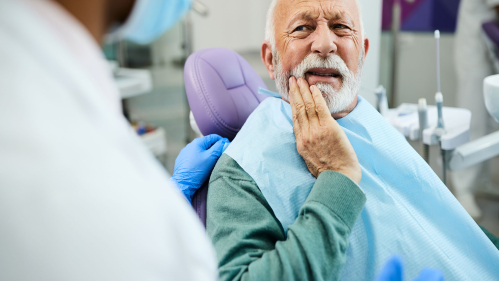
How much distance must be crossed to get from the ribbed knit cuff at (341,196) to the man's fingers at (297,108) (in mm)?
203

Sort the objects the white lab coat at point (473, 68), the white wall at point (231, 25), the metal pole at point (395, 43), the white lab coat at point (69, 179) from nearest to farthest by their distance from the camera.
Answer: the white lab coat at point (69, 179), the white lab coat at point (473, 68), the metal pole at point (395, 43), the white wall at point (231, 25)

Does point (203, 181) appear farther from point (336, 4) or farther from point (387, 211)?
→ point (336, 4)

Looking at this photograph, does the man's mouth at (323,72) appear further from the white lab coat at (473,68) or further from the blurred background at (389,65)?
the blurred background at (389,65)

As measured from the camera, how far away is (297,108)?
1.00 meters

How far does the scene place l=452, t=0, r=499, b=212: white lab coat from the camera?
2.54m

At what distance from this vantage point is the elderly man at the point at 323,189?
759mm

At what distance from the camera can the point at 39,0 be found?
1.15 ft

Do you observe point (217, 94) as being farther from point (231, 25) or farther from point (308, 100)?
point (231, 25)

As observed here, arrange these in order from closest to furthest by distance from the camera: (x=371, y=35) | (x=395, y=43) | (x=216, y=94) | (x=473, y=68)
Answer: (x=216, y=94) < (x=371, y=35) < (x=473, y=68) < (x=395, y=43)

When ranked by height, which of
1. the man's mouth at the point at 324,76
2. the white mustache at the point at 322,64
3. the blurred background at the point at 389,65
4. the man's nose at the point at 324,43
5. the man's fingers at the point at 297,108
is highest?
the man's nose at the point at 324,43

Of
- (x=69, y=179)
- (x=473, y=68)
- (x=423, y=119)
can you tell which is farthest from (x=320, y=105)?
(x=473, y=68)

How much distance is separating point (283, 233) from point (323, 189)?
17 centimetres

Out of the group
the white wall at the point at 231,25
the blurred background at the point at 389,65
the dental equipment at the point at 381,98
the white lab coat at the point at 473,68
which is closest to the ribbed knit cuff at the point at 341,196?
the dental equipment at the point at 381,98

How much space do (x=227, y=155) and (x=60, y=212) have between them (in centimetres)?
71
